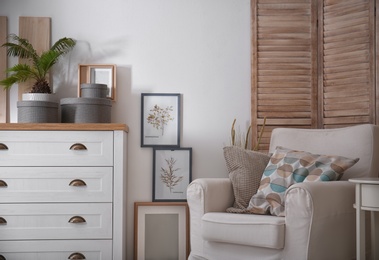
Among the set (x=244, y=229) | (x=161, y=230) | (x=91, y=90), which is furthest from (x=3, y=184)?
(x=244, y=229)

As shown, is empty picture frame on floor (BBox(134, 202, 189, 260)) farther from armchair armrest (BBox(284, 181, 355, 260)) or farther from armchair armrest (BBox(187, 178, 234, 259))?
armchair armrest (BBox(284, 181, 355, 260))

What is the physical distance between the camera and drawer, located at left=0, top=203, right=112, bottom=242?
3633 millimetres

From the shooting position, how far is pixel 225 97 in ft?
14.0

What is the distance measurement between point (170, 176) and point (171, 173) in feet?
0.08

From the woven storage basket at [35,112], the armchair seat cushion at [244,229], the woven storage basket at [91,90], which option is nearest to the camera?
the armchair seat cushion at [244,229]

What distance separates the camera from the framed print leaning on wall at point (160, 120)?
4.21 meters

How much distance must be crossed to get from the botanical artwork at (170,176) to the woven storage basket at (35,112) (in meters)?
0.89

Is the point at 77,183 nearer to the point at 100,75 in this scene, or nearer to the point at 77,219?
the point at 77,219

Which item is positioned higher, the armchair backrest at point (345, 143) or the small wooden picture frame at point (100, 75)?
the small wooden picture frame at point (100, 75)

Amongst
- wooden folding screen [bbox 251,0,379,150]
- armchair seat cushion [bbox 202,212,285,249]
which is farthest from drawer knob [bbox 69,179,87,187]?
wooden folding screen [bbox 251,0,379,150]

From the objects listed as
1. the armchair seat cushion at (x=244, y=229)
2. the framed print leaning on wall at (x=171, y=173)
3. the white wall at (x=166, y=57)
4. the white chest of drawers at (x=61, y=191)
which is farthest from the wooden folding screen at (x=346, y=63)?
the white chest of drawers at (x=61, y=191)

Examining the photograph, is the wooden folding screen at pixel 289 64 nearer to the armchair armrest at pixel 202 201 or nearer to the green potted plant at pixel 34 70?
the armchair armrest at pixel 202 201

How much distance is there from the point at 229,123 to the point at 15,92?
1.58 meters

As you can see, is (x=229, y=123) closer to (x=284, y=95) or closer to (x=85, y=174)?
(x=284, y=95)
